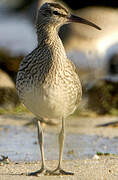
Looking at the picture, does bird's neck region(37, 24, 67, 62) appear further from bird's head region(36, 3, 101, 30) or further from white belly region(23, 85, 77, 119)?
white belly region(23, 85, 77, 119)

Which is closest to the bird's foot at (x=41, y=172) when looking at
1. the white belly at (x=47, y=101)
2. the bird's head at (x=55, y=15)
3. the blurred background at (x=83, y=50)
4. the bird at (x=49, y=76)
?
the bird at (x=49, y=76)

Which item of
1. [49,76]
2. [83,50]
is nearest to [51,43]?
[49,76]

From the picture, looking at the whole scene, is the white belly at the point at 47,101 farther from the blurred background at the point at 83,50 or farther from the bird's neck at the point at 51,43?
the blurred background at the point at 83,50

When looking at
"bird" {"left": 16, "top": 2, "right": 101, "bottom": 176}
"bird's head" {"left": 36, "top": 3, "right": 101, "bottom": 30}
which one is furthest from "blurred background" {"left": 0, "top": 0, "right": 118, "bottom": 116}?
"bird's head" {"left": 36, "top": 3, "right": 101, "bottom": 30}

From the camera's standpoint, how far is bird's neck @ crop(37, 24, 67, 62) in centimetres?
690

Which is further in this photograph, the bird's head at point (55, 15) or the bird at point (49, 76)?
the bird's head at point (55, 15)

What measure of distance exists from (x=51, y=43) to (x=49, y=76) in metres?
0.45

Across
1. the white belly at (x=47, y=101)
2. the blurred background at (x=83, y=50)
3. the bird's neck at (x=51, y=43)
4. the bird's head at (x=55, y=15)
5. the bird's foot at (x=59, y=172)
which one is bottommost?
the blurred background at (x=83, y=50)

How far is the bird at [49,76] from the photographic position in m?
6.72

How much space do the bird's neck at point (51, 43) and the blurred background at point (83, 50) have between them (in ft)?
13.1

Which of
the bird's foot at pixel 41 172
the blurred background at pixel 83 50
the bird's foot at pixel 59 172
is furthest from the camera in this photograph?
the blurred background at pixel 83 50

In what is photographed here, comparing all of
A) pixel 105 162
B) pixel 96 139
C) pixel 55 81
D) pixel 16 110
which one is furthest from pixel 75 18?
pixel 16 110

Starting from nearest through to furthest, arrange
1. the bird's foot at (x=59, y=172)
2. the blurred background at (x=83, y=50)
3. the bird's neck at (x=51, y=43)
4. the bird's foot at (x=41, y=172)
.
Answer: the bird's foot at (x=41, y=172), the bird's foot at (x=59, y=172), the bird's neck at (x=51, y=43), the blurred background at (x=83, y=50)

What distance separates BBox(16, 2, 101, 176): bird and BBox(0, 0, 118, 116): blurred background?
13.0 feet
